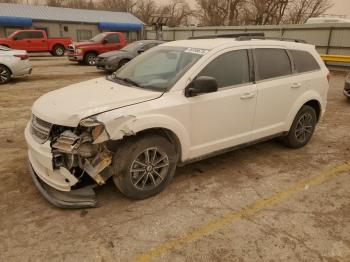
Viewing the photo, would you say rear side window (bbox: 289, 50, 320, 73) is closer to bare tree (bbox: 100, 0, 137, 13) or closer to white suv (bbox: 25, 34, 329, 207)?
white suv (bbox: 25, 34, 329, 207)

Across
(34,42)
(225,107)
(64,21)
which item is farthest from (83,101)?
(64,21)

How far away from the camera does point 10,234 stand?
2953 mm

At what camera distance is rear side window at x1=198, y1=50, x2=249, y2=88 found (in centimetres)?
387

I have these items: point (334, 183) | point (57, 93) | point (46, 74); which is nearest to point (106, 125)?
point (57, 93)

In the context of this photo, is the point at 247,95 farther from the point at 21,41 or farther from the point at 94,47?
the point at 21,41

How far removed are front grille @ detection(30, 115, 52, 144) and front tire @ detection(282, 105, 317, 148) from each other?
363 centimetres

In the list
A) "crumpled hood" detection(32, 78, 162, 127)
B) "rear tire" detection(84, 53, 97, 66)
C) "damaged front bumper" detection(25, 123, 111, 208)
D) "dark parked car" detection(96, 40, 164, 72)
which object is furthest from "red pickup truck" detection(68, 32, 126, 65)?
"damaged front bumper" detection(25, 123, 111, 208)

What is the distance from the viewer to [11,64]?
424 inches

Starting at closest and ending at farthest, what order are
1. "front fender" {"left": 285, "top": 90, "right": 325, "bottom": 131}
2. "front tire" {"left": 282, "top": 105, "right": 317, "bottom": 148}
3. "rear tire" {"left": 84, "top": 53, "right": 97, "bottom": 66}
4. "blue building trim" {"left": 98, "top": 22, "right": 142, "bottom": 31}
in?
"front fender" {"left": 285, "top": 90, "right": 325, "bottom": 131}, "front tire" {"left": 282, "top": 105, "right": 317, "bottom": 148}, "rear tire" {"left": 84, "top": 53, "right": 97, "bottom": 66}, "blue building trim" {"left": 98, "top": 22, "right": 142, "bottom": 31}

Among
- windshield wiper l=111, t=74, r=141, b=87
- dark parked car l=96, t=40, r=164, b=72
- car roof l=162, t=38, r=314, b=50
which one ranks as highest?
car roof l=162, t=38, r=314, b=50

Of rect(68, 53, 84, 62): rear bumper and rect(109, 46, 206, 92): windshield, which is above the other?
rect(109, 46, 206, 92): windshield

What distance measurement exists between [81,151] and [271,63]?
117 inches

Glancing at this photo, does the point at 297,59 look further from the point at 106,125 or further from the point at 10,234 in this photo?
the point at 10,234

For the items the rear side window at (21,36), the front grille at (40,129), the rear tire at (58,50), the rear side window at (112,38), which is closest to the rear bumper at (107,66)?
the rear side window at (112,38)
